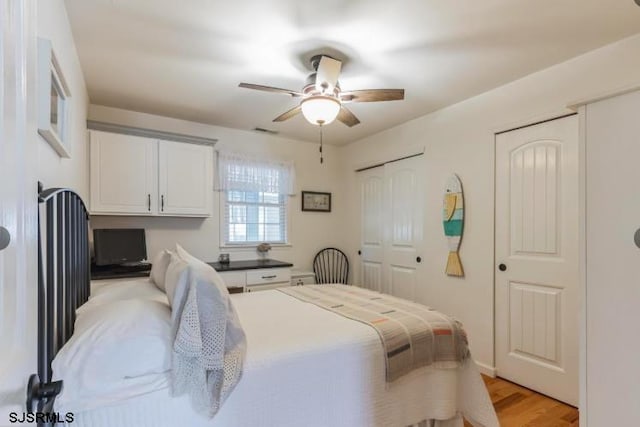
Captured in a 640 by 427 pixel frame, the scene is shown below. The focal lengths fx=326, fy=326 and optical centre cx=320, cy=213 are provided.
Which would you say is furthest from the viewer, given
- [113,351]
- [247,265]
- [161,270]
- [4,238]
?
[247,265]

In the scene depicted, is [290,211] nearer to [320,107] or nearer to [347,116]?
[347,116]

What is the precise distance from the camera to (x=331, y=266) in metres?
4.60

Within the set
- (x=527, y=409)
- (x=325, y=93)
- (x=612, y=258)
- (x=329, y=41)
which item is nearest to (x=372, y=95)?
(x=325, y=93)

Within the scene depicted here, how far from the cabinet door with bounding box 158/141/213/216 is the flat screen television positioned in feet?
1.11

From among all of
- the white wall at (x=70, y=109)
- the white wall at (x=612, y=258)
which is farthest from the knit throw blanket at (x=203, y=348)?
the white wall at (x=612, y=258)

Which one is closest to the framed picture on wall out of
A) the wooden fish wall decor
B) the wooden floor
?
the wooden fish wall decor

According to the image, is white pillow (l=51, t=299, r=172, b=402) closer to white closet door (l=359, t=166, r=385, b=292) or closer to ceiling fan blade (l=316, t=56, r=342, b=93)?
ceiling fan blade (l=316, t=56, r=342, b=93)

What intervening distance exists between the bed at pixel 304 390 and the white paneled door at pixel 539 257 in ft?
3.47

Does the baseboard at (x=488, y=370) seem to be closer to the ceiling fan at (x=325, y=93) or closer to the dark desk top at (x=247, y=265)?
the dark desk top at (x=247, y=265)

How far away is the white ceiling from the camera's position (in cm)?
178

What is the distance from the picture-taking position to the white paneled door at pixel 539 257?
7.68 feet

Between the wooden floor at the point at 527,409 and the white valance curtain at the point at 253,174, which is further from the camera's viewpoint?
the white valance curtain at the point at 253,174

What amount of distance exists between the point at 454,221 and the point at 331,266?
6.54ft

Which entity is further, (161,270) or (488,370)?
(488,370)
